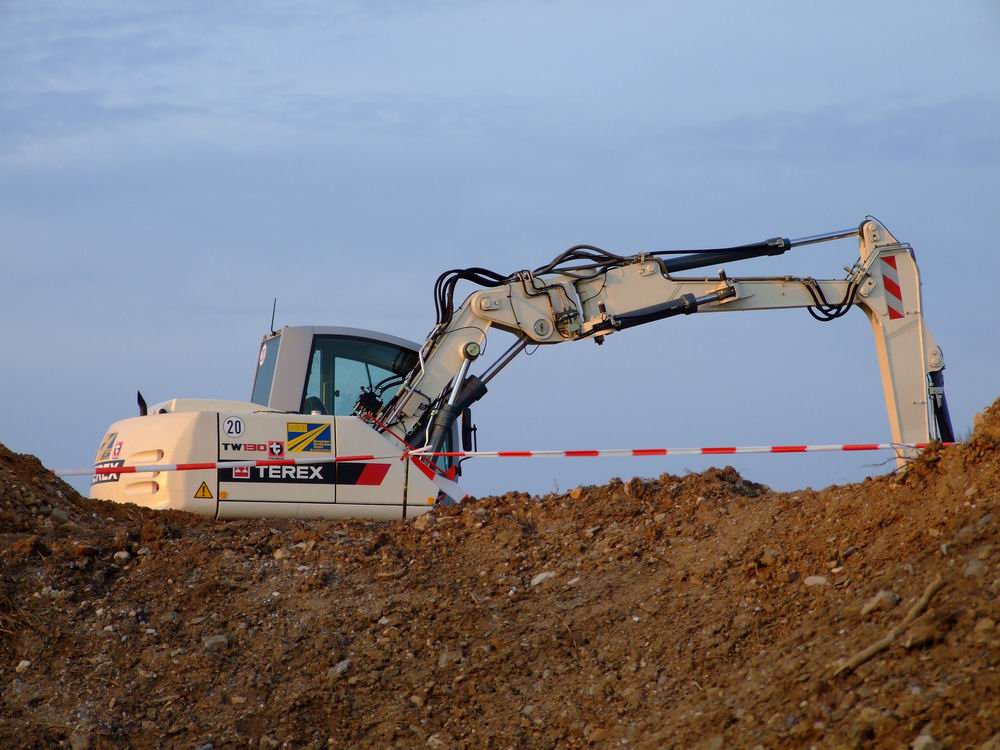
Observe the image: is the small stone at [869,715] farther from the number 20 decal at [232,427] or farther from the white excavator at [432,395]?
the number 20 decal at [232,427]

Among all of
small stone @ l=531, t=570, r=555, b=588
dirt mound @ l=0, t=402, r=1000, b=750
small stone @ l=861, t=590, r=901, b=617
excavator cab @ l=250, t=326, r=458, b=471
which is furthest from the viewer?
excavator cab @ l=250, t=326, r=458, b=471

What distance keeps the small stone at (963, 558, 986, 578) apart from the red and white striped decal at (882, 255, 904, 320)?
523cm

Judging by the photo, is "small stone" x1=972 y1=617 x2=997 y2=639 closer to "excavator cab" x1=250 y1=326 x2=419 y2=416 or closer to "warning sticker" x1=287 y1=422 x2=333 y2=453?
"warning sticker" x1=287 y1=422 x2=333 y2=453

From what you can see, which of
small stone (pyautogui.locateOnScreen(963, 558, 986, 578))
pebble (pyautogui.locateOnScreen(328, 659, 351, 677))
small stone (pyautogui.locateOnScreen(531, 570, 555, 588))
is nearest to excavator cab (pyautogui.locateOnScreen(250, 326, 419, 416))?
small stone (pyautogui.locateOnScreen(531, 570, 555, 588))

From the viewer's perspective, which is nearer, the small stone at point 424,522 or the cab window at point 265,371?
the small stone at point 424,522

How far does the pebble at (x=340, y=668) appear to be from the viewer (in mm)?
8977

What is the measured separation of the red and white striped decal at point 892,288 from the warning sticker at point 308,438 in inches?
Answer: 205

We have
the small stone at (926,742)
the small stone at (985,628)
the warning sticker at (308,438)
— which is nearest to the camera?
the small stone at (926,742)

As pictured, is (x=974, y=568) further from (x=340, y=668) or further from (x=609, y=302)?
(x=609, y=302)

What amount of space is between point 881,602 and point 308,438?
18.8ft

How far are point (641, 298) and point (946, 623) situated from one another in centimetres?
598

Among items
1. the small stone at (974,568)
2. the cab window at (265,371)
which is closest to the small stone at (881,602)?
the small stone at (974,568)

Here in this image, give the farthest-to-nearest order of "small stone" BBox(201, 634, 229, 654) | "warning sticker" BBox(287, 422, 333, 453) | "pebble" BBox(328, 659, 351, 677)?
"warning sticker" BBox(287, 422, 333, 453), "small stone" BBox(201, 634, 229, 654), "pebble" BBox(328, 659, 351, 677)

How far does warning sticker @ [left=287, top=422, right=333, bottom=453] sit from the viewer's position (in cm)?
1183
